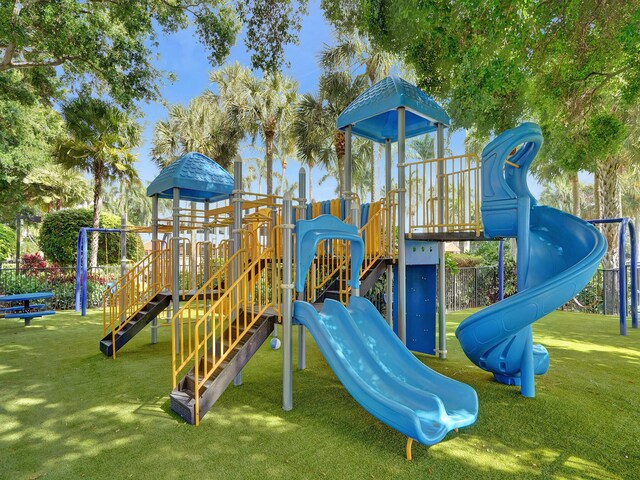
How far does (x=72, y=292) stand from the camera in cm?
1386

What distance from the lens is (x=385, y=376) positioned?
4.43 meters

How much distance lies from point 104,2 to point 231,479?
451 inches

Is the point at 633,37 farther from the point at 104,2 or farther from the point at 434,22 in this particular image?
the point at 104,2

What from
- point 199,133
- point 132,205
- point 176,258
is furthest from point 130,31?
point 132,205

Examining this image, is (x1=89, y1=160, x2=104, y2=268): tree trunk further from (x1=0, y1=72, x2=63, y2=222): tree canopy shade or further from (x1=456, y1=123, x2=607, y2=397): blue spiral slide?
(x1=456, y1=123, x2=607, y2=397): blue spiral slide

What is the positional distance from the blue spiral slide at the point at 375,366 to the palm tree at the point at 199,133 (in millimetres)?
17161

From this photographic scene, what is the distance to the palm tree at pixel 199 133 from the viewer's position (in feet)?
68.6

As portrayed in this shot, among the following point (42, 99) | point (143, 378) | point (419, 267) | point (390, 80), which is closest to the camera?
point (143, 378)

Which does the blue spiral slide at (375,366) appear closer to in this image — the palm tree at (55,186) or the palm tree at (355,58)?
the palm tree at (355,58)

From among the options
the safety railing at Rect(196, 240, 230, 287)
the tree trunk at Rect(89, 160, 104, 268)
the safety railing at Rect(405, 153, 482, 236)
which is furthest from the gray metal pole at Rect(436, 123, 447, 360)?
the tree trunk at Rect(89, 160, 104, 268)

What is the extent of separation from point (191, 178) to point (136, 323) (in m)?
3.12

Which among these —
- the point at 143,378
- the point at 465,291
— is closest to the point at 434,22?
the point at 143,378

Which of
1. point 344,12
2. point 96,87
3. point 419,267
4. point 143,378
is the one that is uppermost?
point 344,12

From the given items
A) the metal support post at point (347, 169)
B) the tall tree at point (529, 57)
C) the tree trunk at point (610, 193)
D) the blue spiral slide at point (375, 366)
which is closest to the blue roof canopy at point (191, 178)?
the metal support post at point (347, 169)
